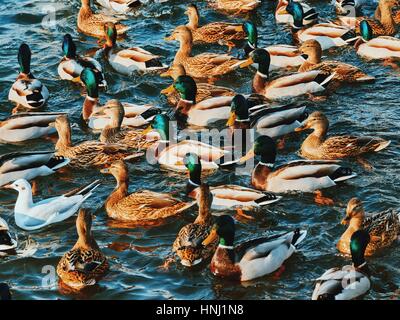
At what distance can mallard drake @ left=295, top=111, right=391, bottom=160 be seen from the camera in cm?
1555

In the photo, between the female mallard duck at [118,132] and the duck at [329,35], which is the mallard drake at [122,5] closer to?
the duck at [329,35]

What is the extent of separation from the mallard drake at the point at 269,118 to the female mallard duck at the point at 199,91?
959 mm

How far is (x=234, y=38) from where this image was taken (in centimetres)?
2003

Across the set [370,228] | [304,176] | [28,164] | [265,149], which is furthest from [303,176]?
[28,164]

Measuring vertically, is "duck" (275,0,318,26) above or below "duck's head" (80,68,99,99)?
below

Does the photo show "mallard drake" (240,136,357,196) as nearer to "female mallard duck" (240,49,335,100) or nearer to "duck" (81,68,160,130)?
"duck" (81,68,160,130)

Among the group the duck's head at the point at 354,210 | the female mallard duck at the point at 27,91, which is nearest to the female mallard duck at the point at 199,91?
the female mallard duck at the point at 27,91

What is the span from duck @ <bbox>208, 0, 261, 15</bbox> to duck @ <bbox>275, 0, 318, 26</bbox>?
0.47 metres

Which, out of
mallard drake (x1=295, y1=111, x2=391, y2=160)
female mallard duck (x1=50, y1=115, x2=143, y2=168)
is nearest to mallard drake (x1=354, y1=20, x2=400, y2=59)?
mallard drake (x1=295, y1=111, x2=391, y2=160)

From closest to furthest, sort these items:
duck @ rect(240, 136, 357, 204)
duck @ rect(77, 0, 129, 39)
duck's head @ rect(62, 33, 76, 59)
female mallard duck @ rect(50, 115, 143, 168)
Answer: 1. duck @ rect(240, 136, 357, 204)
2. female mallard duck @ rect(50, 115, 143, 168)
3. duck's head @ rect(62, 33, 76, 59)
4. duck @ rect(77, 0, 129, 39)

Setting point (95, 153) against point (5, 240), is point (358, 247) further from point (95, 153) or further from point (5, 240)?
point (95, 153)
